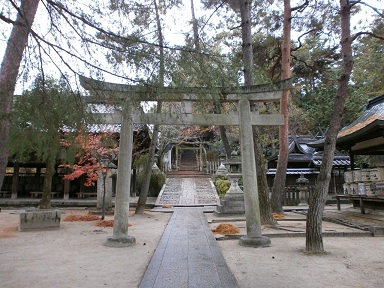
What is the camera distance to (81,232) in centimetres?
798

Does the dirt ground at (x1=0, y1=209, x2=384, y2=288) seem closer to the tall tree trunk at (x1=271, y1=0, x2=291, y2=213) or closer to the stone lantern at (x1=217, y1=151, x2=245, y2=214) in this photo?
the tall tree trunk at (x1=271, y1=0, x2=291, y2=213)

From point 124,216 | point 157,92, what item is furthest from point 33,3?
point 124,216

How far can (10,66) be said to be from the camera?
326 cm

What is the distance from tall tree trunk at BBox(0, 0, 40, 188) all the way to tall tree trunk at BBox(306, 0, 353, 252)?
4.79 m

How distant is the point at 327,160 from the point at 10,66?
504cm

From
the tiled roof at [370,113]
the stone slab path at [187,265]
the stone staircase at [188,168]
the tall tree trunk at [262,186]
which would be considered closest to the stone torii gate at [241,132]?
the stone slab path at [187,265]

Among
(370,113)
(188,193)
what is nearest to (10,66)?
(370,113)

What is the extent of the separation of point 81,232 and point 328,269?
19.9 ft

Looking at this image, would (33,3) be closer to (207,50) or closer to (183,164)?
(207,50)

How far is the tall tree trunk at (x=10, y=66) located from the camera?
3.17 m

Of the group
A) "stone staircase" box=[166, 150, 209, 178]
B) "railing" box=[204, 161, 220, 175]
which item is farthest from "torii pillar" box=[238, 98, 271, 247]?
"railing" box=[204, 161, 220, 175]

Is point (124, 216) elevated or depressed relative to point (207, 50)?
depressed

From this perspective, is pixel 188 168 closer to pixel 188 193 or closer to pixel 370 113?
pixel 188 193

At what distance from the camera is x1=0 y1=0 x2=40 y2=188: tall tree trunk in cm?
317
